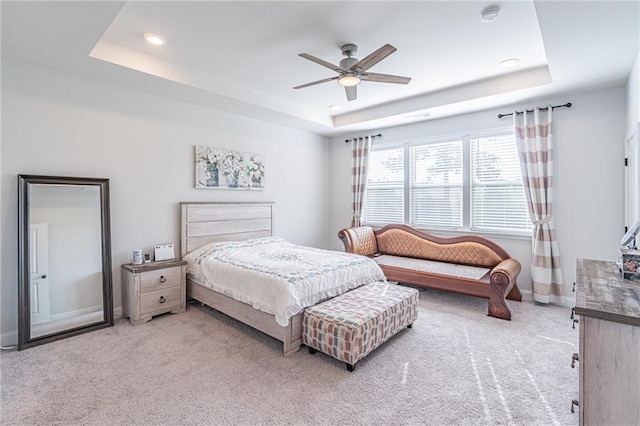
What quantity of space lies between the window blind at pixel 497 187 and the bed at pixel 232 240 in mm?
2077

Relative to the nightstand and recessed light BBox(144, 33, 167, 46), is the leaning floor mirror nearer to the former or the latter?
the nightstand

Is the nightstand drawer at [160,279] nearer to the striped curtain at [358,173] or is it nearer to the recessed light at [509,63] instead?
the striped curtain at [358,173]

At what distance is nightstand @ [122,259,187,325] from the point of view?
3305 millimetres

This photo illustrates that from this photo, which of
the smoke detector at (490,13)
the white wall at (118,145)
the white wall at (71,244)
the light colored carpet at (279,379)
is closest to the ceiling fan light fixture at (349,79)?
the smoke detector at (490,13)

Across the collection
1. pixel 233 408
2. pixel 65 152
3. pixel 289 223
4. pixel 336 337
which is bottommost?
pixel 233 408

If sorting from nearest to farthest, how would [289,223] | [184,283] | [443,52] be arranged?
[443,52] < [184,283] < [289,223]

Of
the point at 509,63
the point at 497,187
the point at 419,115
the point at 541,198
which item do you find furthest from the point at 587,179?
the point at 419,115

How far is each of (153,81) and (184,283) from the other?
235cm

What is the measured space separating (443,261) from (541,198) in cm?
153

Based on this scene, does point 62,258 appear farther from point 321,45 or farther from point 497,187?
point 497,187

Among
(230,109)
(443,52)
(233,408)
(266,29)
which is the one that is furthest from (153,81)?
(233,408)

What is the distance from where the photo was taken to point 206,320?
3426 mm

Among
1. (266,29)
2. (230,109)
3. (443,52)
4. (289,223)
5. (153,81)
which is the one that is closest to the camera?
(266,29)

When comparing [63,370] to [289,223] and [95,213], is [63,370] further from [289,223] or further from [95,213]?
[289,223]
